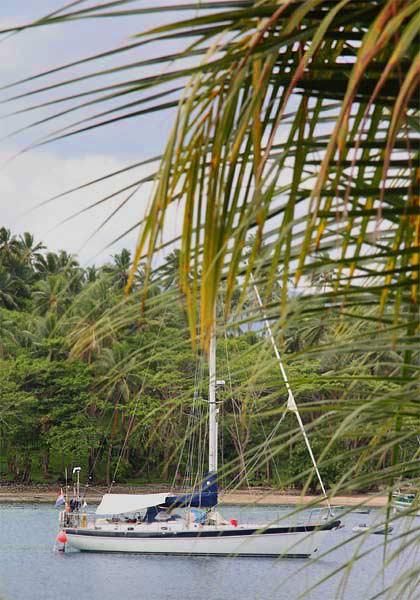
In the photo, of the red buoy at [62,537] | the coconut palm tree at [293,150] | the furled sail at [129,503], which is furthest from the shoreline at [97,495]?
the coconut palm tree at [293,150]

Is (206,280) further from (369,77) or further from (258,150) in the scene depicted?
(369,77)

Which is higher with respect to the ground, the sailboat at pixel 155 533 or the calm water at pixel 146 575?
the sailboat at pixel 155 533

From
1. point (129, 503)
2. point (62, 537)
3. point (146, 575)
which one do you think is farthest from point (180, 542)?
point (62, 537)

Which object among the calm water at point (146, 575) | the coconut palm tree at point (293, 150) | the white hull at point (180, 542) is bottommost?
the calm water at point (146, 575)

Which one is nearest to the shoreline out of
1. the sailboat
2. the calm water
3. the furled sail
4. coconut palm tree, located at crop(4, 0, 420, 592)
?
the calm water

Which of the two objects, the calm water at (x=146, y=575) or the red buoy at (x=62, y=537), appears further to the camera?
the red buoy at (x=62, y=537)

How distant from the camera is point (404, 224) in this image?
125cm

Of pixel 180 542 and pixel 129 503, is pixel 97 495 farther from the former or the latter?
pixel 129 503

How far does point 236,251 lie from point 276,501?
1444 inches

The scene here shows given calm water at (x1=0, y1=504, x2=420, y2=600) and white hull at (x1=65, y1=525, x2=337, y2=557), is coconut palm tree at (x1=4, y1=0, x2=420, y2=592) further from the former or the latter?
white hull at (x1=65, y1=525, x2=337, y2=557)

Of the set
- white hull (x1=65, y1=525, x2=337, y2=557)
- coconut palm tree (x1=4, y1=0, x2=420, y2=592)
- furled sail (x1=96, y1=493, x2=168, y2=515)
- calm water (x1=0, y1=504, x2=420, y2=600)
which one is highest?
coconut palm tree (x1=4, y1=0, x2=420, y2=592)

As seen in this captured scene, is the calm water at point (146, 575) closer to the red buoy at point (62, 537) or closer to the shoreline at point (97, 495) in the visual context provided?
the red buoy at point (62, 537)

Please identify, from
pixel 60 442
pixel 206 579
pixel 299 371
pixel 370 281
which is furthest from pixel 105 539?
pixel 370 281

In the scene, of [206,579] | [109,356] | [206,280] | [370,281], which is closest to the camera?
[206,280]
